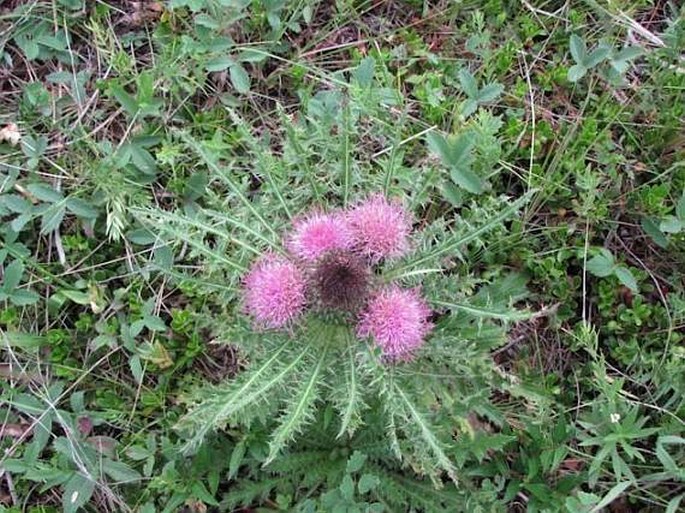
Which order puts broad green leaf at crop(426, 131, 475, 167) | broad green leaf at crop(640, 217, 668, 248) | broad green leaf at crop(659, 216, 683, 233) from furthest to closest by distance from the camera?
broad green leaf at crop(640, 217, 668, 248), broad green leaf at crop(659, 216, 683, 233), broad green leaf at crop(426, 131, 475, 167)

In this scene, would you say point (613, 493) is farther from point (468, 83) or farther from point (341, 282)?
point (468, 83)

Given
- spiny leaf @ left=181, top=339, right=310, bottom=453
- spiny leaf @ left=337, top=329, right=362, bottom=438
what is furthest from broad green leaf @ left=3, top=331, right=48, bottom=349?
spiny leaf @ left=337, top=329, right=362, bottom=438

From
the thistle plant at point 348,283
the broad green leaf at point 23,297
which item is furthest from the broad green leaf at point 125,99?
the thistle plant at point 348,283

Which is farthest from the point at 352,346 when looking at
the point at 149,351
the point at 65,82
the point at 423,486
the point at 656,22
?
the point at 656,22

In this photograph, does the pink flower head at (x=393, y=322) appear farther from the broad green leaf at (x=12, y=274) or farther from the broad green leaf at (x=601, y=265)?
the broad green leaf at (x=12, y=274)

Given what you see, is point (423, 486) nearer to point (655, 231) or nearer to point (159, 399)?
point (159, 399)

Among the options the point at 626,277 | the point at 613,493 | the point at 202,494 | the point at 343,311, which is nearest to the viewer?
the point at 343,311

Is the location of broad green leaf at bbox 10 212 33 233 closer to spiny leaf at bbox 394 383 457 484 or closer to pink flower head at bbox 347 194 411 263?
pink flower head at bbox 347 194 411 263

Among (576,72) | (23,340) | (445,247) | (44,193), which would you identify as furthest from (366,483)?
(576,72)
